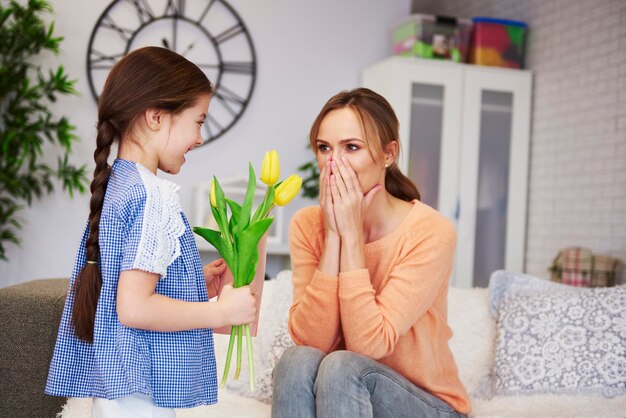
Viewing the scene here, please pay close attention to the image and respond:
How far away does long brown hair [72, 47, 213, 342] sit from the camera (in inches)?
57.8

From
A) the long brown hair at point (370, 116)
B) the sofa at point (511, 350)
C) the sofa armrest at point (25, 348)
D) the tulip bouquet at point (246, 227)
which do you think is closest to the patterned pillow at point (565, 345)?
the sofa at point (511, 350)

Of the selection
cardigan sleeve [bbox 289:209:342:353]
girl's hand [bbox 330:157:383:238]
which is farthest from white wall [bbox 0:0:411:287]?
girl's hand [bbox 330:157:383:238]

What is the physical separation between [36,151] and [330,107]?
109 inches

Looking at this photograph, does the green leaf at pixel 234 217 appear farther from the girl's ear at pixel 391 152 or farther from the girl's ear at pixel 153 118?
the girl's ear at pixel 391 152

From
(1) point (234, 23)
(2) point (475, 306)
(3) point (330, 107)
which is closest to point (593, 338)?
(2) point (475, 306)

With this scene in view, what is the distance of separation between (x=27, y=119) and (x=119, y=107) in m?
2.96

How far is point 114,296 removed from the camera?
56.9 inches

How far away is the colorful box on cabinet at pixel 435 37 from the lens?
464cm

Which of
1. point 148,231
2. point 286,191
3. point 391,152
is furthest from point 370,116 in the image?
point 148,231

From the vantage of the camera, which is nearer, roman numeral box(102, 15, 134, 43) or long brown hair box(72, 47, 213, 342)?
long brown hair box(72, 47, 213, 342)

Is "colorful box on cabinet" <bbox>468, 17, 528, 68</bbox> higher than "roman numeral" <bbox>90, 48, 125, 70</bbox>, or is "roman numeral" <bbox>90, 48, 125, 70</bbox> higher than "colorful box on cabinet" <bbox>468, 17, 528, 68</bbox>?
"colorful box on cabinet" <bbox>468, 17, 528, 68</bbox>

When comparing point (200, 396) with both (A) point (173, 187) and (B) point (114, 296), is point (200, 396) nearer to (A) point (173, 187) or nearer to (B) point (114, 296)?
(B) point (114, 296)

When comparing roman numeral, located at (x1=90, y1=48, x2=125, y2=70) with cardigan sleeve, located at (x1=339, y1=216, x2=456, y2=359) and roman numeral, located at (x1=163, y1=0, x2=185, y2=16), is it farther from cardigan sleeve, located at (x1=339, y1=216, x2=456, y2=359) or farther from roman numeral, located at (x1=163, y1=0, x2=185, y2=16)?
cardigan sleeve, located at (x1=339, y1=216, x2=456, y2=359)

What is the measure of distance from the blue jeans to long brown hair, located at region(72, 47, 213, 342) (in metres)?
0.53
